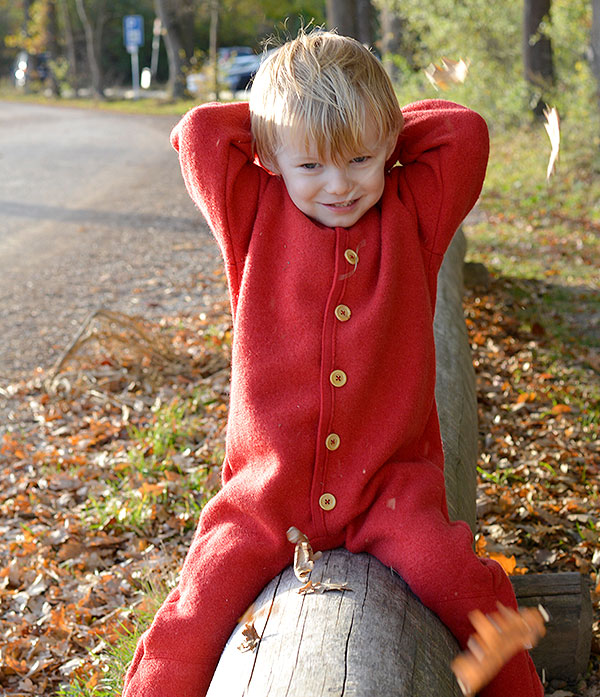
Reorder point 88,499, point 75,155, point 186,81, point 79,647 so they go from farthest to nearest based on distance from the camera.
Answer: point 186,81, point 75,155, point 88,499, point 79,647

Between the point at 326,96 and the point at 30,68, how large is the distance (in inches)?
1527

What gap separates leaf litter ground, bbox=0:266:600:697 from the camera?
345 cm

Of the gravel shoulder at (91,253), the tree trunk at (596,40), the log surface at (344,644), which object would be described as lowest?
the gravel shoulder at (91,253)

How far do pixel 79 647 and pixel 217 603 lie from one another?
140 centimetres

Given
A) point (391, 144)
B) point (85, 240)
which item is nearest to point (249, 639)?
point (391, 144)

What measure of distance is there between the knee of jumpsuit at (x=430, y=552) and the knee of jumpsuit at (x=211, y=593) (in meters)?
0.24

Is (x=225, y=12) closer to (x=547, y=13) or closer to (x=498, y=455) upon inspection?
(x=547, y=13)

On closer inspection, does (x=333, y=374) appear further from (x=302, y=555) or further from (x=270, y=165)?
(x=270, y=165)

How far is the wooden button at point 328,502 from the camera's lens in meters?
2.30

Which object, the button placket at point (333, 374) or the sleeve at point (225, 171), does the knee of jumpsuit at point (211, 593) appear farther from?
the sleeve at point (225, 171)

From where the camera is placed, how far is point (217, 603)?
87.1 inches

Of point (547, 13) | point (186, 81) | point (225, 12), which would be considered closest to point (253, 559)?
point (547, 13)

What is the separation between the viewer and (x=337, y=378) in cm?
233

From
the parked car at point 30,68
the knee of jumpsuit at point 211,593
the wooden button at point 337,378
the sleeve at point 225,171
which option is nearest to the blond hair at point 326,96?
the sleeve at point 225,171
